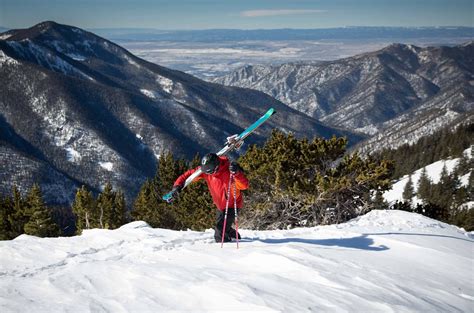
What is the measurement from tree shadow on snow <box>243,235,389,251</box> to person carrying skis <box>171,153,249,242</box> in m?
0.92

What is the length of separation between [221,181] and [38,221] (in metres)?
30.1

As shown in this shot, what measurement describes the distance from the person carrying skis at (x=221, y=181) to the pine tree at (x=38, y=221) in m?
29.4

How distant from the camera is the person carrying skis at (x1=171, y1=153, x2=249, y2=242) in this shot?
922 centimetres

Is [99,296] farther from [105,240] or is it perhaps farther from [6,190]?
[6,190]

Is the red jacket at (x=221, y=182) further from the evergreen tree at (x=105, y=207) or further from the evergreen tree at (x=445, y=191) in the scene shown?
the evergreen tree at (x=445, y=191)

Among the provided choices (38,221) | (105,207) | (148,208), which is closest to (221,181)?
(38,221)

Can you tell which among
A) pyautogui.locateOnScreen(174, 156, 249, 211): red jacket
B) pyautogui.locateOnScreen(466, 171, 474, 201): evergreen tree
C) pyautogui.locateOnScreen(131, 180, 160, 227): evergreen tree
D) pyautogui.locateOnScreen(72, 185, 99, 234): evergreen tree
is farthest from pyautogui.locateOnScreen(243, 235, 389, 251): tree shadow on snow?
pyautogui.locateOnScreen(466, 171, 474, 201): evergreen tree

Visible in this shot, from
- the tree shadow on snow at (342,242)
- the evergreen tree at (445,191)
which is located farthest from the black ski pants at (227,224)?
the evergreen tree at (445,191)

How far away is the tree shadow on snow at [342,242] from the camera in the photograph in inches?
396

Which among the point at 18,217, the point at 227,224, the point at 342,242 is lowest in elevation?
the point at 18,217

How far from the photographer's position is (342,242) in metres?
10.6

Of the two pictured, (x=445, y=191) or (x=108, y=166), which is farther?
(x=108, y=166)

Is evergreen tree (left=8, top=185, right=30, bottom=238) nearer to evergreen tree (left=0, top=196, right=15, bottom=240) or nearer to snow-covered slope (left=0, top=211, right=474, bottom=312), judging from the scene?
evergreen tree (left=0, top=196, right=15, bottom=240)

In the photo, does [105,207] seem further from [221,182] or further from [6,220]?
A: [221,182]
